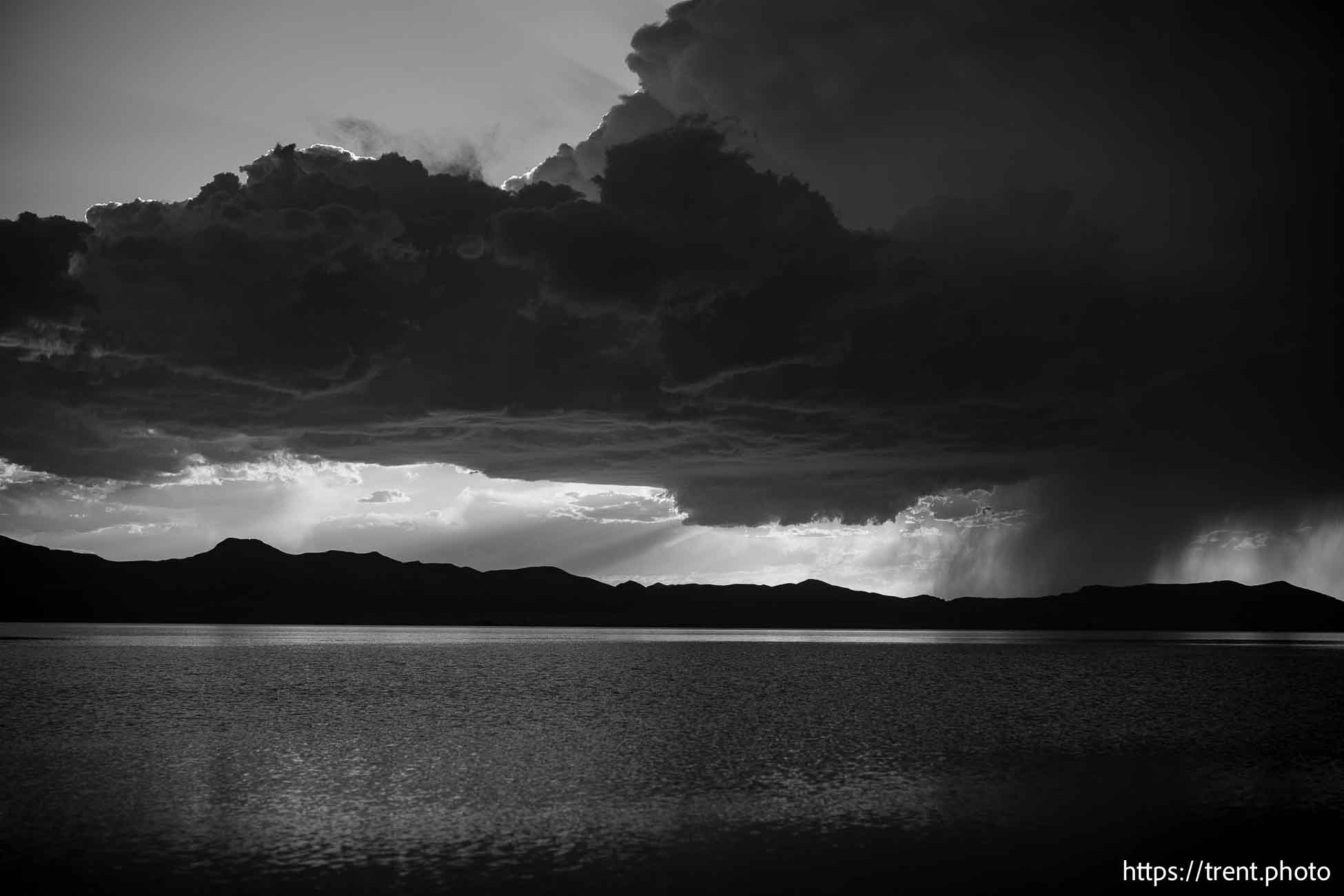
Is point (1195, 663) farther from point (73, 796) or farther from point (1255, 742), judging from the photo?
point (73, 796)

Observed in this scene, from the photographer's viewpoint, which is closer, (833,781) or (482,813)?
(482,813)

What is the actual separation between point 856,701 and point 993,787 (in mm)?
43118

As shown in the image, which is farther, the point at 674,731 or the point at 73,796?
the point at 674,731

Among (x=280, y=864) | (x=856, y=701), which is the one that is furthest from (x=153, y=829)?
(x=856, y=701)

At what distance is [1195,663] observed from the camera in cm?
16475

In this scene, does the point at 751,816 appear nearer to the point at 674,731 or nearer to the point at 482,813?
the point at 482,813

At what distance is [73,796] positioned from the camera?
1473 inches

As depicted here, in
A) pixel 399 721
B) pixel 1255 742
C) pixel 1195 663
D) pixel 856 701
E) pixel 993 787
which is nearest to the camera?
pixel 993 787

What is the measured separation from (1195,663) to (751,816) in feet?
505

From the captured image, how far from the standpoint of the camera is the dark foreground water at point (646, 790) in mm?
27828

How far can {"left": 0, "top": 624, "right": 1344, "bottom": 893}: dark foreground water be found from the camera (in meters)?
27.8

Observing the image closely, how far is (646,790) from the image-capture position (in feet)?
133

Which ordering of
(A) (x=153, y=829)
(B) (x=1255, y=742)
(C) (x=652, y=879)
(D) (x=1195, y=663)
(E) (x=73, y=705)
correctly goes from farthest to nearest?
(D) (x=1195, y=663), (E) (x=73, y=705), (B) (x=1255, y=742), (A) (x=153, y=829), (C) (x=652, y=879)

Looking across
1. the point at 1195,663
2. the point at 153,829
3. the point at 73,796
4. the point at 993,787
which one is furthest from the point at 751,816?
the point at 1195,663
